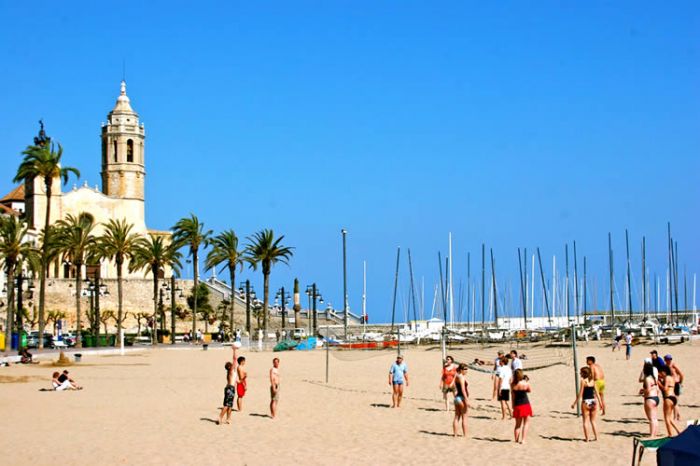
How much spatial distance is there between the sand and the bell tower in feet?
232

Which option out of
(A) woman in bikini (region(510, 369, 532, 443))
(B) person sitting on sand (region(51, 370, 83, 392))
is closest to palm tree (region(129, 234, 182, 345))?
(B) person sitting on sand (region(51, 370, 83, 392))

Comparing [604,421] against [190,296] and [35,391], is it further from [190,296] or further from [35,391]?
[190,296]

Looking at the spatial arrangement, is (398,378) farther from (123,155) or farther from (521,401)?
(123,155)

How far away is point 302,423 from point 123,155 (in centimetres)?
8944

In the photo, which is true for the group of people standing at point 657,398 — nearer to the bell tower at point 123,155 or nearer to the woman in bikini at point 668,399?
the woman in bikini at point 668,399

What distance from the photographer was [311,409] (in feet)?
80.8

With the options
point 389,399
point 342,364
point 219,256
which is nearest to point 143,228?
point 219,256

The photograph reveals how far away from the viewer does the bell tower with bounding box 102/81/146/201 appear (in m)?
106

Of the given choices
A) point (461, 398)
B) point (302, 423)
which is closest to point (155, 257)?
point (302, 423)

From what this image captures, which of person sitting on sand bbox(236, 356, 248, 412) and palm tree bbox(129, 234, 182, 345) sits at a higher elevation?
palm tree bbox(129, 234, 182, 345)

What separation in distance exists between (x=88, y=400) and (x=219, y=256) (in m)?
49.4

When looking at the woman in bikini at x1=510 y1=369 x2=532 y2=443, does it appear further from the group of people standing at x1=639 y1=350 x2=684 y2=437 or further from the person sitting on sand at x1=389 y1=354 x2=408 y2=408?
the person sitting on sand at x1=389 y1=354 x2=408 y2=408

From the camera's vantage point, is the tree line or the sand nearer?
the sand

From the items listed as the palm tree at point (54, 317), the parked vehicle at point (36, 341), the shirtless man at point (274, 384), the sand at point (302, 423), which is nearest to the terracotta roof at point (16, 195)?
the palm tree at point (54, 317)
